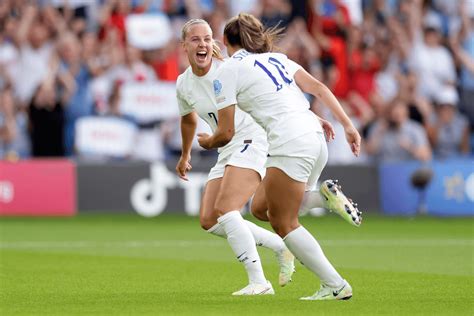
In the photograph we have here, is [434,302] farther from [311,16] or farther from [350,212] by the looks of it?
[311,16]

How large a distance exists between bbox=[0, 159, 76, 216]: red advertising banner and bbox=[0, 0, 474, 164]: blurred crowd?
0.95ft

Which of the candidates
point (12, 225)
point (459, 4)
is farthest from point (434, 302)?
point (459, 4)

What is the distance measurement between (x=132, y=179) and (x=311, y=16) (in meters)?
4.81

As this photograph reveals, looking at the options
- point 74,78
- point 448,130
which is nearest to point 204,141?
point 74,78

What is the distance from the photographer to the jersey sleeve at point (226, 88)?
938cm

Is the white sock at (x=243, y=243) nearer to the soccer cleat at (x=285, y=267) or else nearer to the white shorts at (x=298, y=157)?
the soccer cleat at (x=285, y=267)

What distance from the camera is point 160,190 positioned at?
72.0ft

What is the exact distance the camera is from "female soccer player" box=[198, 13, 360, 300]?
30.1 ft

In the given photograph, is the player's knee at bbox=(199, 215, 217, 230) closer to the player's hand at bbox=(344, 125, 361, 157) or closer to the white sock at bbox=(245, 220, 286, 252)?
the white sock at bbox=(245, 220, 286, 252)

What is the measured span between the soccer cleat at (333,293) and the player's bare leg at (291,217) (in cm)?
14

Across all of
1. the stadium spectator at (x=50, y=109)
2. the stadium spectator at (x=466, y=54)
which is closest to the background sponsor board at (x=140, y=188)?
the stadium spectator at (x=50, y=109)

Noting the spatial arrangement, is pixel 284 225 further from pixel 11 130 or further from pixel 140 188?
pixel 11 130

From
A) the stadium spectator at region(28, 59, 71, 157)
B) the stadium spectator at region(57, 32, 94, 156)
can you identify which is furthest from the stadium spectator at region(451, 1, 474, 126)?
the stadium spectator at region(28, 59, 71, 157)

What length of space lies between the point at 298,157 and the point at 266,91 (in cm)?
60
